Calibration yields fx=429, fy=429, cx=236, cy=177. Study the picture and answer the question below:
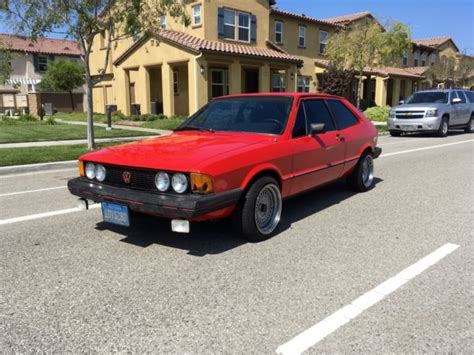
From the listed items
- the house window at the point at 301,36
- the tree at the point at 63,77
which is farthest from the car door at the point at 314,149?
the tree at the point at 63,77

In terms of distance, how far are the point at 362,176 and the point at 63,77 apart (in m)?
33.9

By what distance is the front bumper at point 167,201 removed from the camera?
3863 millimetres

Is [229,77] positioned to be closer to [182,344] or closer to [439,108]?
[439,108]

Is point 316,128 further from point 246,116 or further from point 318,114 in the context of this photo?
point 246,116

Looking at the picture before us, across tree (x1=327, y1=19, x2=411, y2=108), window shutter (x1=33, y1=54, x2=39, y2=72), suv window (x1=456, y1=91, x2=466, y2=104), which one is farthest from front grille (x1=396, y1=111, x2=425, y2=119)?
window shutter (x1=33, y1=54, x2=39, y2=72)

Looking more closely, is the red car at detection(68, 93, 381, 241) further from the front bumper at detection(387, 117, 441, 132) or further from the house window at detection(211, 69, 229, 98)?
the house window at detection(211, 69, 229, 98)

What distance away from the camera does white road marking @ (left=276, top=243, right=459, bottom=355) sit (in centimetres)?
277

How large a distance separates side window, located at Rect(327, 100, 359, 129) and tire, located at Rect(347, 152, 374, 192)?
653 mm

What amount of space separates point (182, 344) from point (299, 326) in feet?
2.69

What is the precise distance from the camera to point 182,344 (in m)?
2.76

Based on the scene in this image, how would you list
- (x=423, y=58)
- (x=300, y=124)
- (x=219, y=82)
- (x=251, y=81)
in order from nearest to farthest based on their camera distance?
1. (x=300, y=124)
2. (x=219, y=82)
3. (x=251, y=81)
4. (x=423, y=58)

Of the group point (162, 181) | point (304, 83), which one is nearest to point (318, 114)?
point (162, 181)

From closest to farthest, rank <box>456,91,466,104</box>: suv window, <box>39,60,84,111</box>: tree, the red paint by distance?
1. the red paint
2. <box>456,91,466,104</box>: suv window
3. <box>39,60,84,111</box>: tree

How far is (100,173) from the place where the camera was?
458 centimetres
